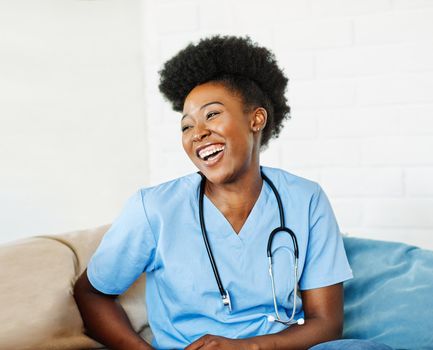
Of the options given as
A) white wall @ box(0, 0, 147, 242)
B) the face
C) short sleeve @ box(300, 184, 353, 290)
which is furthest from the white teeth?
white wall @ box(0, 0, 147, 242)

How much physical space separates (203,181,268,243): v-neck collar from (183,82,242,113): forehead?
201 mm

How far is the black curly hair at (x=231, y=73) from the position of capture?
150cm

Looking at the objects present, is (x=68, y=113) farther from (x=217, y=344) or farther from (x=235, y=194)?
(x=217, y=344)

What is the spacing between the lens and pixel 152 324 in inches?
57.7

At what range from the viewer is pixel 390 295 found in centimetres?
164

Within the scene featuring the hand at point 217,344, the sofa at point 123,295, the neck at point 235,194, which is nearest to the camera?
the hand at point 217,344

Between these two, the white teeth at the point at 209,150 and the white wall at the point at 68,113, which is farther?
the white wall at the point at 68,113

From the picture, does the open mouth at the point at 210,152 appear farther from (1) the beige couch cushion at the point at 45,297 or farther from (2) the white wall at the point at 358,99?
(2) the white wall at the point at 358,99

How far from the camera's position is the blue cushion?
1.55 m

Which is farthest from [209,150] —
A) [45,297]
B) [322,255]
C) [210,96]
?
[45,297]

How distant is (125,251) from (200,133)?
0.29 meters

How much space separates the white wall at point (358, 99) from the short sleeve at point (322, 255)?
760mm

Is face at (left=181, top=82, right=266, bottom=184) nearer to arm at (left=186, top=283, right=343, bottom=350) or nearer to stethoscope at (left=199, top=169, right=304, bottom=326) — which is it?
stethoscope at (left=199, top=169, right=304, bottom=326)

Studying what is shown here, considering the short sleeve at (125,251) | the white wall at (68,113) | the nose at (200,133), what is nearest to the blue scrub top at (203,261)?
the short sleeve at (125,251)
